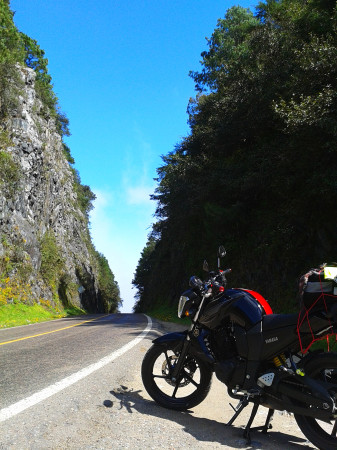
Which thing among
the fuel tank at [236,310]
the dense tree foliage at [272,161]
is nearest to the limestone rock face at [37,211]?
the dense tree foliage at [272,161]

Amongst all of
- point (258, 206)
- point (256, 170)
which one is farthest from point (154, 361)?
point (258, 206)

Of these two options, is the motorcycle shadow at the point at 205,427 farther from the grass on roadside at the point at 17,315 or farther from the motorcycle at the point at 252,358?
the grass on roadside at the point at 17,315

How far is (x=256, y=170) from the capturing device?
1614 cm

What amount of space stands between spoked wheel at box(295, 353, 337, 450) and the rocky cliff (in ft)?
69.5

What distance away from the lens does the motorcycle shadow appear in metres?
3.01

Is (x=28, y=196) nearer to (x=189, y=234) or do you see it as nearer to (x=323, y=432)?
(x=189, y=234)

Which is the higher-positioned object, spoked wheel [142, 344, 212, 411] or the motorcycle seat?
the motorcycle seat

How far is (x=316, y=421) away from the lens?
3135 millimetres

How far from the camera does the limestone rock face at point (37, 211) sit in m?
26.4

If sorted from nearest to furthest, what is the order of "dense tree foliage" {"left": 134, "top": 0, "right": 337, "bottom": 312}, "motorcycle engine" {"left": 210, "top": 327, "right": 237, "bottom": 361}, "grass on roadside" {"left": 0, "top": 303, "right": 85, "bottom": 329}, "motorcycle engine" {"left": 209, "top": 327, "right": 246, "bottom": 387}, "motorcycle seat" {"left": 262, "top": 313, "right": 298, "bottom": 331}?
"motorcycle seat" {"left": 262, "top": 313, "right": 298, "bottom": 331}
"motorcycle engine" {"left": 209, "top": 327, "right": 246, "bottom": 387}
"motorcycle engine" {"left": 210, "top": 327, "right": 237, "bottom": 361}
"dense tree foliage" {"left": 134, "top": 0, "right": 337, "bottom": 312}
"grass on roadside" {"left": 0, "top": 303, "right": 85, "bottom": 329}

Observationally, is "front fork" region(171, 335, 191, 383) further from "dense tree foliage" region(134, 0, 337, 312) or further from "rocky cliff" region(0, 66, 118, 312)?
"rocky cliff" region(0, 66, 118, 312)

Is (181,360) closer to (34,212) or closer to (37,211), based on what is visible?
(34,212)

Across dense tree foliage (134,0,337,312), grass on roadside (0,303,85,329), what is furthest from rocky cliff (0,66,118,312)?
dense tree foliage (134,0,337,312)

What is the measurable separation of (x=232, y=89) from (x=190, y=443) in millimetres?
19067
